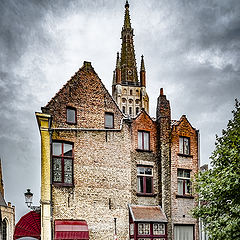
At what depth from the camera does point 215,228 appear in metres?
18.0

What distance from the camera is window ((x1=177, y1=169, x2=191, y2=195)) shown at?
26.3m

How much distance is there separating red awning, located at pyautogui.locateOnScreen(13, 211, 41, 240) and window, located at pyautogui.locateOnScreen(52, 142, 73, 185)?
2.47 m

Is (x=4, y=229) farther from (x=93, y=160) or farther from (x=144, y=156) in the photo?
(x=144, y=156)

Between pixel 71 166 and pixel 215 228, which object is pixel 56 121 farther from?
pixel 215 228

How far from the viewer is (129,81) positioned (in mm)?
95812

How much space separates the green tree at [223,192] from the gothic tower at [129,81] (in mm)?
74560

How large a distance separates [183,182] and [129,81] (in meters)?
70.5

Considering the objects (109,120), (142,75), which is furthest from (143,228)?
(142,75)

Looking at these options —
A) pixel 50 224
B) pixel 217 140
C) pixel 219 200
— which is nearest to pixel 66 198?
pixel 50 224

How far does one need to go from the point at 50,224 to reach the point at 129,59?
249 feet

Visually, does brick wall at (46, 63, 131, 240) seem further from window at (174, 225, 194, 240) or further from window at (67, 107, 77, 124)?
window at (174, 225, 194, 240)

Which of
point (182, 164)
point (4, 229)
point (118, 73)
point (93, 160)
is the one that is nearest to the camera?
point (93, 160)

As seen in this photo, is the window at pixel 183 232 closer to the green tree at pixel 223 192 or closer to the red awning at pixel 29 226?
the green tree at pixel 223 192

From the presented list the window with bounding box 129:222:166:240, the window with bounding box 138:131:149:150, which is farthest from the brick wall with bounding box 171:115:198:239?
the window with bounding box 138:131:149:150
